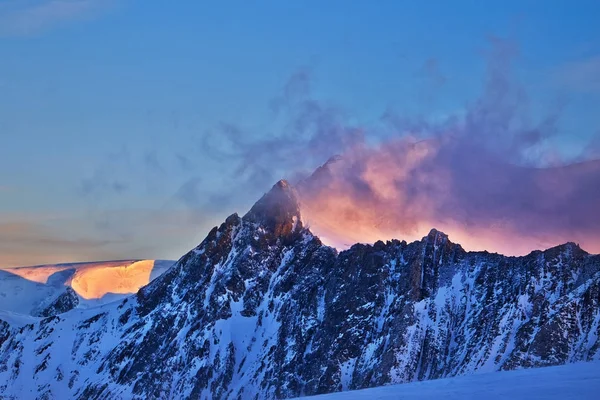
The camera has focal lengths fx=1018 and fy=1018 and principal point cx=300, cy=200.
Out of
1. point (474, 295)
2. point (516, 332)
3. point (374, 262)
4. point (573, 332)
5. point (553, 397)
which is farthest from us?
point (374, 262)

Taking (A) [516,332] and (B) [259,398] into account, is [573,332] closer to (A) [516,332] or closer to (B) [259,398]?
(A) [516,332]

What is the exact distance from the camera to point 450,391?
57562mm

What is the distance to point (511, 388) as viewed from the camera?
56188 millimetres

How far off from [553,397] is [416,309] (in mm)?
129704

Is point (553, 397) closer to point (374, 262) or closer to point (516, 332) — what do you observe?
point (516, 332)

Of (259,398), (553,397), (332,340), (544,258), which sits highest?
(544,258)

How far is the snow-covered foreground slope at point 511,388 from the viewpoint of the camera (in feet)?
174

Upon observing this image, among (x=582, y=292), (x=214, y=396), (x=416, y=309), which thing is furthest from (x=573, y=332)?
(x=214, y=396)

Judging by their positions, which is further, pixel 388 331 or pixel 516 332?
pixel 388 331

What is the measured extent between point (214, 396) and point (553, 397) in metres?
151

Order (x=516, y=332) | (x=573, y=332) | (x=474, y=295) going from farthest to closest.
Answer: (x=474, y=295), (x=516, y=332), (x=573, y=332)

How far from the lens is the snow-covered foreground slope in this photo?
174ft

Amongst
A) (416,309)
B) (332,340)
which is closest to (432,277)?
(416,309)

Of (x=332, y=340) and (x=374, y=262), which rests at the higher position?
(x=374, y=262)
